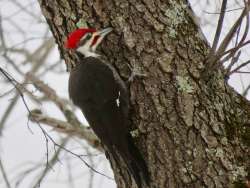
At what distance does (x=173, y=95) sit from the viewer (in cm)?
208

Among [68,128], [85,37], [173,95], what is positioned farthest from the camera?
[68,128]

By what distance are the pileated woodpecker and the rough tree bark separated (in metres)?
0.04

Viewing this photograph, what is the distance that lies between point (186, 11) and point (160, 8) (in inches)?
5.8

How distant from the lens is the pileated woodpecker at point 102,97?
7.02ft

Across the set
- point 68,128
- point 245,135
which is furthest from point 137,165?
point 68,128

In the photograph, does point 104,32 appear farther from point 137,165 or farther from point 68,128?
point 68,128

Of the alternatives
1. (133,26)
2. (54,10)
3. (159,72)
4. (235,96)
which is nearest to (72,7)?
(54,10)

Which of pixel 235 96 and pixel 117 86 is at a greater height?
pixel 117 86

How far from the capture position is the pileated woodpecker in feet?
7.02

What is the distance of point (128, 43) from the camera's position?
7.03ft

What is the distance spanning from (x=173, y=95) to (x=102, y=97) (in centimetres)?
37

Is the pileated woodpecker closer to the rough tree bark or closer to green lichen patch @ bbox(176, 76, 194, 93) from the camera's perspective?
the rough tree bark

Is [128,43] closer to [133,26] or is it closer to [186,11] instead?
[133,26]

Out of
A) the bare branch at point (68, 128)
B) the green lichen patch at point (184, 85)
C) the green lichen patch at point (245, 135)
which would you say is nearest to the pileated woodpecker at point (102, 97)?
the green lichen patch at point (184, 85)
